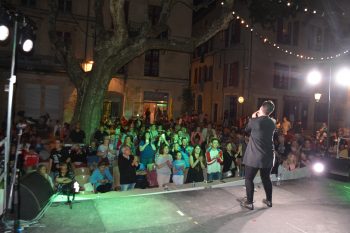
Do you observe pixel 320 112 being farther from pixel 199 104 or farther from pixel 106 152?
pixel 106 152

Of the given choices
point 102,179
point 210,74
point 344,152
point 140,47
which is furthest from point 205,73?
point 102,179

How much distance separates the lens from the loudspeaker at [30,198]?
5.01 m

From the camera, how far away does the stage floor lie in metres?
5.10

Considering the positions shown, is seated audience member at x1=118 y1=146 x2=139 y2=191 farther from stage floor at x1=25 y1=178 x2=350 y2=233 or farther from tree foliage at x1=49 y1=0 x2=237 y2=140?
tree foliage at x1=49 y1=0 x2=237 y2=140

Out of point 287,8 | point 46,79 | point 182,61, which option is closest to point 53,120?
point 46,79

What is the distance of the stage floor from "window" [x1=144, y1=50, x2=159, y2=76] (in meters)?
18.6

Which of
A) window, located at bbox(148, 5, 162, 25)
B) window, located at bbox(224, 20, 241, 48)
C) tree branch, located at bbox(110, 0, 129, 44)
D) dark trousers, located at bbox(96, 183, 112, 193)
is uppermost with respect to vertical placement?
window, located at bbox(148, 5, 162, 25)

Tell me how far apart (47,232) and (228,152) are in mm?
6244

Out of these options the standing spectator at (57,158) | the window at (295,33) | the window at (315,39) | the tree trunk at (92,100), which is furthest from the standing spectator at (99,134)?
the window at (315,39)

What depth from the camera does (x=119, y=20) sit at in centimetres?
1135

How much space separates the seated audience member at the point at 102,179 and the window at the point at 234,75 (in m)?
18.8

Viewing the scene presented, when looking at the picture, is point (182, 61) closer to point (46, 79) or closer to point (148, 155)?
point (46, 79)

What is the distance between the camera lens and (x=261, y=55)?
2495 centimetres

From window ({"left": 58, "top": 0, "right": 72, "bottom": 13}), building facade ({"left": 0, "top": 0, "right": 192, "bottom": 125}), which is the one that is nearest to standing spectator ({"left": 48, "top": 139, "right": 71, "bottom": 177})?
building facade ({"left": 0, "top": 0, "right": 192, "bottom": 125})
